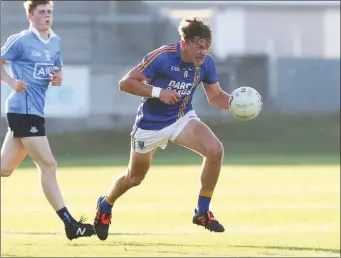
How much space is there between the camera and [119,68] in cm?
2908

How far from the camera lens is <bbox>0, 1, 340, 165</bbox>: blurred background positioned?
28.1 metres

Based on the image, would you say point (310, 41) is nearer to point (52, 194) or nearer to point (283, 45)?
point (283, 45)

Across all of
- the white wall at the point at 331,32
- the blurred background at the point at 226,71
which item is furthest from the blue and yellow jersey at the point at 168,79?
the white wall at the point at 331,32

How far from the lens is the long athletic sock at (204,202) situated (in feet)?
28.7

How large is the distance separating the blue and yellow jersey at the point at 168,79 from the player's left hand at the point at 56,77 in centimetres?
65

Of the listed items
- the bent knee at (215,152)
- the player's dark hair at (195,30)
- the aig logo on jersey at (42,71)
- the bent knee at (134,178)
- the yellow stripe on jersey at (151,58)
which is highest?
the player's dark hair at (195,30)

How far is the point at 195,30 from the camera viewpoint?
8.10 metres

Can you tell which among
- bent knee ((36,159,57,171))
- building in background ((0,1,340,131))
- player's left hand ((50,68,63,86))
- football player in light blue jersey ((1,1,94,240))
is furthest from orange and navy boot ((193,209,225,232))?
building in background ((0,1,340,131))

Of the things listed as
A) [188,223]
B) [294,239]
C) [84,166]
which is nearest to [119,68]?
[84,166]

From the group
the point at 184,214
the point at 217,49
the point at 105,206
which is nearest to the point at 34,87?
the point at 105,206

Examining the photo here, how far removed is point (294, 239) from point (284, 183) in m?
8.47

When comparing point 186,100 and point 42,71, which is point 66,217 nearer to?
point 42,71

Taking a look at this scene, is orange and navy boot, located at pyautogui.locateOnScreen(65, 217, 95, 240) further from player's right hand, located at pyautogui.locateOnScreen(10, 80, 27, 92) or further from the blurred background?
the blurred background

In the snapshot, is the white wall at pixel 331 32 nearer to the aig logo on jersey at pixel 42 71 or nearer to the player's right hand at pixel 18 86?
the aig logo on jersey at pixel 42 71
